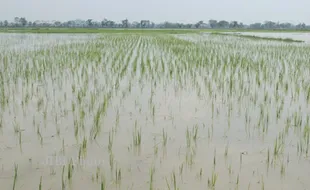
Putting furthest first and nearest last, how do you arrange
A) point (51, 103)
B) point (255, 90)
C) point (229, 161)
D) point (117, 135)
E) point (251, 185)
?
point (255, 90)
point (51, 103)
point (117, 135)
point (229, 161)
point (251, 185)

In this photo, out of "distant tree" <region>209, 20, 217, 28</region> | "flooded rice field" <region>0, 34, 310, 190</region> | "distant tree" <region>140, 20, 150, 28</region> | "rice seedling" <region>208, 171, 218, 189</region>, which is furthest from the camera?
"distant tree" <region>209, 20, 217, 28</region>

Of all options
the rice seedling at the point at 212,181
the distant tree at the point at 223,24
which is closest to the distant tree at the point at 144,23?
the distant tree at the point at 223,24

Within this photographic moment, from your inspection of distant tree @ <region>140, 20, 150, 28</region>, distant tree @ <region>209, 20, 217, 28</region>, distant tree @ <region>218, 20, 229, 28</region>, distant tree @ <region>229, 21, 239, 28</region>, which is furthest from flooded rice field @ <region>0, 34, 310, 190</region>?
distant tree @ <region>209, 20, 217, 28</region>

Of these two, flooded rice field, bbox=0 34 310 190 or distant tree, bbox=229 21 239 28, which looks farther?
distant tree, bbox=229 21 239 28

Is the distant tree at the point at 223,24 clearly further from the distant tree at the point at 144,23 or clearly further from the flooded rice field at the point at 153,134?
the flooded rice field at the point at 153,134

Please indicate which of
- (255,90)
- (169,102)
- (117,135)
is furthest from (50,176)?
(255,90)

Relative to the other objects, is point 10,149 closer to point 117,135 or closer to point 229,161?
point 117,135

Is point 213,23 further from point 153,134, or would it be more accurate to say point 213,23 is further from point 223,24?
point 153,134

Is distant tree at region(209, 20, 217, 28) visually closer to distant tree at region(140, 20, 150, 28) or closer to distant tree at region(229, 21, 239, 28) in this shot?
distant tree at region(229, 21, 239, 28)

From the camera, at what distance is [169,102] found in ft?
12.9

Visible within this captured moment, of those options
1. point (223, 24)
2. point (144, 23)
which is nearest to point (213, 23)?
point (223, 24)

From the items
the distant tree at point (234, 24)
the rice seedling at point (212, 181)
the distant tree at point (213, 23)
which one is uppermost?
the distant tree at point (213, 23)

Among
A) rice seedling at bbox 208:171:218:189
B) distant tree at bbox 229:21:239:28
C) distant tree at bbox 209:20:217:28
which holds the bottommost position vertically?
rice seedling at bbox 208:171:218:189

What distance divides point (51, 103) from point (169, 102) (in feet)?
4.77
